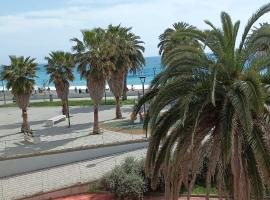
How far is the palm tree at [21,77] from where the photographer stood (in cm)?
3544

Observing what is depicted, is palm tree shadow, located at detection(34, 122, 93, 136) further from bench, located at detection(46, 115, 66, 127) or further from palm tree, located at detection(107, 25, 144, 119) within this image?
palm tree, located at detection(107, 25, 144, 119)

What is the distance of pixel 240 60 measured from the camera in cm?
1327

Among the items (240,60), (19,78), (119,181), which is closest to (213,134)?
(240,60)

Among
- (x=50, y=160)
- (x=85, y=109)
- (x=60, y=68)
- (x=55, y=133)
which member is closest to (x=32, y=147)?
(x=50, y=160)

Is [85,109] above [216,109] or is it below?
below

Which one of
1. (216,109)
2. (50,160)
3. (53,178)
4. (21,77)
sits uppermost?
(21,77)

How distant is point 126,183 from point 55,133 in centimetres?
1294

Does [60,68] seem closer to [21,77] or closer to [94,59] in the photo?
[21,77]

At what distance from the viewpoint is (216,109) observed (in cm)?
1344

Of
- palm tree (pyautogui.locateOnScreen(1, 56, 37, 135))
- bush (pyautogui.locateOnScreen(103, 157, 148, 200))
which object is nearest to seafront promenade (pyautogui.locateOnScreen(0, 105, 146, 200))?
bush (pyautogui.locateOnScreen(103, 157, 148, 200))

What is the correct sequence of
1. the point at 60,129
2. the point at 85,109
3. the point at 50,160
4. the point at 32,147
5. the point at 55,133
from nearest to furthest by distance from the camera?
the point at 50,160, the point at 32,147, the point at 55,133, the point at 60,129, the point at 85,109

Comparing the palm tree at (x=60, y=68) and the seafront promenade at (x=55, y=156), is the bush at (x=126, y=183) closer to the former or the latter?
the seafront promenade at (x=55, y=156)

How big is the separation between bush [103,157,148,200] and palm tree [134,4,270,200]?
9861 mm

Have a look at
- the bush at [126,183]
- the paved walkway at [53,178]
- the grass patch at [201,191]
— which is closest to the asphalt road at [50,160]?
the paved walkway at [53,178]
